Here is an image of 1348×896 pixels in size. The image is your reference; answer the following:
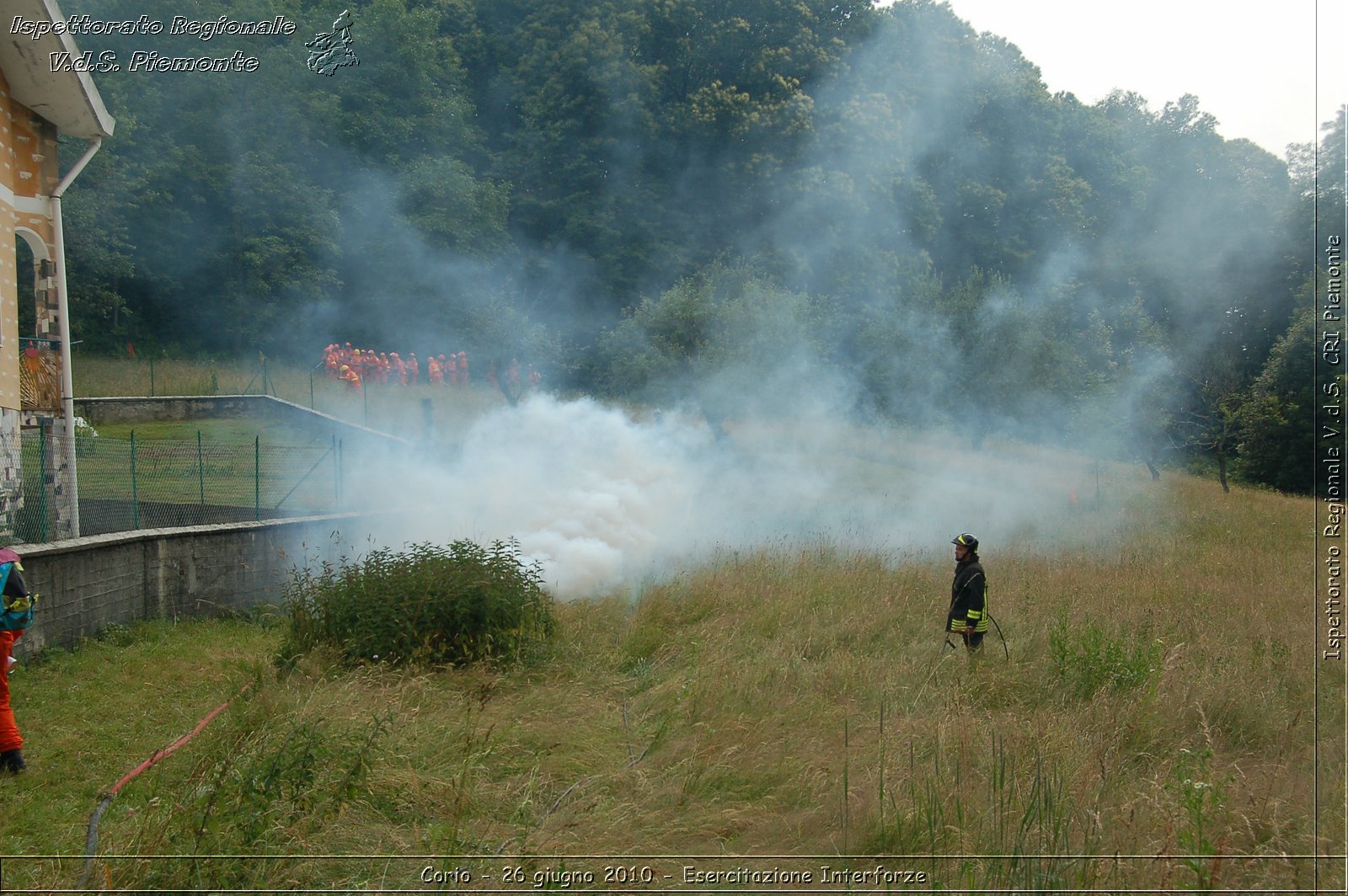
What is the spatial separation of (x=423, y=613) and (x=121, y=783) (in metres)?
3.16

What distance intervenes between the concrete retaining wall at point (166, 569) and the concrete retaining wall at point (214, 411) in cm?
805

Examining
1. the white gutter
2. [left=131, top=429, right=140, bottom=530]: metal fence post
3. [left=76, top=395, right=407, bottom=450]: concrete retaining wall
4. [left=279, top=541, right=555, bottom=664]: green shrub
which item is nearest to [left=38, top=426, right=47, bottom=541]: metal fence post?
[left=131, top=429, right=140, bottom=530]: metal fence post

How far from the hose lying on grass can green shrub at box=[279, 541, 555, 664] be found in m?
0.94

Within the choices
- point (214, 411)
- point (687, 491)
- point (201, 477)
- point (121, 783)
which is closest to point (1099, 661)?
point (121, 783)

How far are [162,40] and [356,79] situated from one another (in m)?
6.25

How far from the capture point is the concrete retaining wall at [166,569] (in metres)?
10.5

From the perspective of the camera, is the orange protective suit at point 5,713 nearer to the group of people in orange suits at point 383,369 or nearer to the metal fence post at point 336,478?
the metal fence post at point 336,478

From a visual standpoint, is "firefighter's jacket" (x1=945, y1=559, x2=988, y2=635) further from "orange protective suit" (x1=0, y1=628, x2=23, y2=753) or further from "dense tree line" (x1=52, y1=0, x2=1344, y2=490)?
"dense tree line" (x1=52, y1=0, x2=1344, y2=490)

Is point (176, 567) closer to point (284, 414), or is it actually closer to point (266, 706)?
point (266, 706)

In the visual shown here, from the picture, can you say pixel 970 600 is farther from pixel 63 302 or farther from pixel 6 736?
pixel 63 302

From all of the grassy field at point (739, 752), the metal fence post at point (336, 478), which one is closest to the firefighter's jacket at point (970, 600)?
the grassy field at point (739, 752)

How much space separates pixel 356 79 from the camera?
115ft

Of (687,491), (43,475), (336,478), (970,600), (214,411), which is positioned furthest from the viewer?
(214,411)

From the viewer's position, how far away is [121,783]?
667cm
